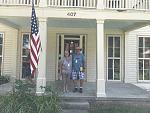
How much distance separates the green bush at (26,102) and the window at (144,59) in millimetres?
8043

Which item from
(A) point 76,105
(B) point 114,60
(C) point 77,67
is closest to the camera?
(A) point 76,105

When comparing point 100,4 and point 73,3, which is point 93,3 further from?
point 73,3

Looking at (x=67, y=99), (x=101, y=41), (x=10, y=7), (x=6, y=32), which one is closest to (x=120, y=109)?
(x=67, y=99)

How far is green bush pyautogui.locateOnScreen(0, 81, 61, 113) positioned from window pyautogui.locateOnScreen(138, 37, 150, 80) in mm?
8043

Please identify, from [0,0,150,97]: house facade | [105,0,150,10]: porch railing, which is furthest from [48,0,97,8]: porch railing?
[0,0,150,97]: house facade

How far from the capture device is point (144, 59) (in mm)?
16984

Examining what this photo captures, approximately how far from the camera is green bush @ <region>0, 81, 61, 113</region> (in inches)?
369

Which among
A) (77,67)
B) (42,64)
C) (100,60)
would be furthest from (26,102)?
(100,60)

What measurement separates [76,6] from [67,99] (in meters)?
3.61

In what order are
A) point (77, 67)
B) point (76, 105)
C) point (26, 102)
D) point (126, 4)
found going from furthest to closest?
point (126, 4)
point (77, 67)
point (76, 105)
point (26, 102)

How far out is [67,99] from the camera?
11414 mm

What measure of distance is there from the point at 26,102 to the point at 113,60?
8173 mm

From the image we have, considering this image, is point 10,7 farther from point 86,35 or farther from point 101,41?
point 86,35

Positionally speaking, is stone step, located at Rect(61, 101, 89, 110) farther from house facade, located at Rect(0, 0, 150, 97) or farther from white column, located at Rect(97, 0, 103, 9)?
house facade, located at Rect(0, 0, 150, 97)
